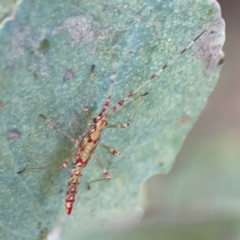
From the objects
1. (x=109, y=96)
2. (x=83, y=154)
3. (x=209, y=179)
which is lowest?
(x=209, y=179)

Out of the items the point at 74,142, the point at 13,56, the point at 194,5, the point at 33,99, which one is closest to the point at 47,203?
the point at 74,142

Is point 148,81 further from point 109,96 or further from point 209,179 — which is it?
point 209,179

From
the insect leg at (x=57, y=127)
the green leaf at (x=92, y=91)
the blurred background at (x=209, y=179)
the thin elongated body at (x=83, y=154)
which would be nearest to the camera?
the green leaf at (x=92, y=91)

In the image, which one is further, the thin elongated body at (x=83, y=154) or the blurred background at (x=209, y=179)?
the blurred background at (x=209, y=179)

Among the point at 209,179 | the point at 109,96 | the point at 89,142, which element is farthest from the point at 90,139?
the point at 209,179

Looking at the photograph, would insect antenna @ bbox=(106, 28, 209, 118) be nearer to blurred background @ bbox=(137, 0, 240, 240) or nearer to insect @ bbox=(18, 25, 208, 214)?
insect @ bbox=(18, 25, 208, 214)

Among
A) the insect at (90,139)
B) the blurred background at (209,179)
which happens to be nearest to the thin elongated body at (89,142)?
the insect at (90,139)

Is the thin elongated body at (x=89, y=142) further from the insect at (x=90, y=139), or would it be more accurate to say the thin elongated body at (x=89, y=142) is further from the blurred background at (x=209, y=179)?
the blurred background at (x=209, y=179)

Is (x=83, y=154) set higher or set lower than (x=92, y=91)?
lower
